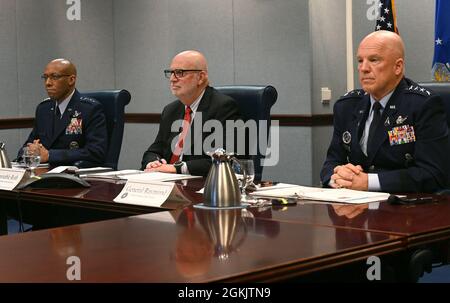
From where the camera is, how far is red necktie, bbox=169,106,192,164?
4.52 m

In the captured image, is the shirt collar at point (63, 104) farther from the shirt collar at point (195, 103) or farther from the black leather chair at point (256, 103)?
the black leather chair at point (256, 103)

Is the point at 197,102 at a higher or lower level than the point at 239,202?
higher

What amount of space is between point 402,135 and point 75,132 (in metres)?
2.36

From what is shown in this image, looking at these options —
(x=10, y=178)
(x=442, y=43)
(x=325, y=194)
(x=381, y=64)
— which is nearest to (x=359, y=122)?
(x=381, y=64)

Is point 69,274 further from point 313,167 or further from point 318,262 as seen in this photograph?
point 313,167

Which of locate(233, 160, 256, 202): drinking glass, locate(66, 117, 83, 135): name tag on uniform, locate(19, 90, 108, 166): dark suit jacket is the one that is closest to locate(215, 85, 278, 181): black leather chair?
locate(19, 90, 108, 166): dark suit jacket

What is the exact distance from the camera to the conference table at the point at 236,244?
71.5 inches

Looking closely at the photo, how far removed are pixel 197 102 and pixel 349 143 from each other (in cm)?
124

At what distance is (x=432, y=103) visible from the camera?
11.1 feet

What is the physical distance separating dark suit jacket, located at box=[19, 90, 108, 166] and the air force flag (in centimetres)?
232

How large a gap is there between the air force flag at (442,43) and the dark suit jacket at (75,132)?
7.62 feet

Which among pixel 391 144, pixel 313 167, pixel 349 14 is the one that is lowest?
pixel 313 167

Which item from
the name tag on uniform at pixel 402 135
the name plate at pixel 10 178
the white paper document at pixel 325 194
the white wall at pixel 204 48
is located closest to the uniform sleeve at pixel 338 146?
the name tag on uniform at pixel 402 135
